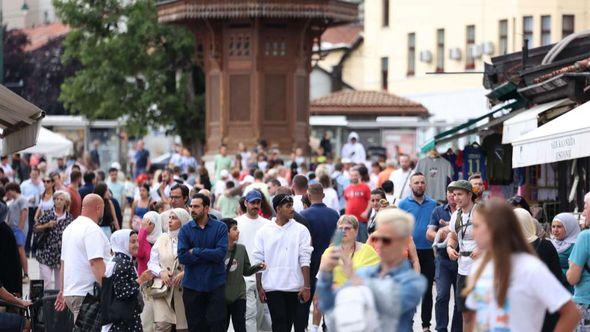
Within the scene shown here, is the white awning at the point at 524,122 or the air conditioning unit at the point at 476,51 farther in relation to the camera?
the air conditioning unit at the point at 476,51

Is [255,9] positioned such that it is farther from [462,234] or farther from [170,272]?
[462,234]

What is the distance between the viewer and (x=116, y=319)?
14805mm

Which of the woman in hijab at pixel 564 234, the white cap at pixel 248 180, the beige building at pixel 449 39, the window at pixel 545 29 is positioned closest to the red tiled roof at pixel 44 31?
the beige building at pixel 449 39

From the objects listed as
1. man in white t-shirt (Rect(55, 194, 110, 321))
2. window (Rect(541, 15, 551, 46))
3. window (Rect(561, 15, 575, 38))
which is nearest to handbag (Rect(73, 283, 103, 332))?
man in white t-shirt (Rect(55, 194, 110, 321))

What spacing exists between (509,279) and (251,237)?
9442 mm

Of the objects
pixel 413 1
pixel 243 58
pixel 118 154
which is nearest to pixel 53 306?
pixel 243 58

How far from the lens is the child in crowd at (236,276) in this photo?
1598 cm

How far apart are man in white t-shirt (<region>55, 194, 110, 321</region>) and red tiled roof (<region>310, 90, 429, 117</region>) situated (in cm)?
4703

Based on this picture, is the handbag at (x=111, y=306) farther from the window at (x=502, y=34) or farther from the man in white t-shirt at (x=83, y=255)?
the window at (x=502, y=34)

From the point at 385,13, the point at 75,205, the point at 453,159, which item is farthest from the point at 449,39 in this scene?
the point at 75,205

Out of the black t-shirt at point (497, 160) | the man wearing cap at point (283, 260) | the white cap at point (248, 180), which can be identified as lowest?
the man wearing cap at point (283, 260)

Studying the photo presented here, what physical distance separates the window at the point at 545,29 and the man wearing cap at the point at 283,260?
46.9 meters

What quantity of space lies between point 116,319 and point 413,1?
58.2 meters

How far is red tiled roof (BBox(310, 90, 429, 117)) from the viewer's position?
203 feet
